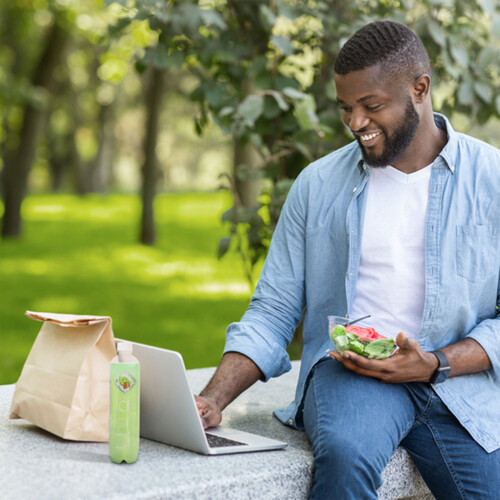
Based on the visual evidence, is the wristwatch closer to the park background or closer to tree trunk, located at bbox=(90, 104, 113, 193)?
the park background

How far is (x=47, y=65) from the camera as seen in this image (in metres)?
13.2

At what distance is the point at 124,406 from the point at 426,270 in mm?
972

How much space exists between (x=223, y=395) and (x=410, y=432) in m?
0.56

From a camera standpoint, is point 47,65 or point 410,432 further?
point 47,65

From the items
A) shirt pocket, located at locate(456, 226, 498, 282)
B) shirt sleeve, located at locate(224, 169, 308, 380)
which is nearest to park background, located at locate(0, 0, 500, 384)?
shirt sleeve, located at locate(224, 169, 308, 380)

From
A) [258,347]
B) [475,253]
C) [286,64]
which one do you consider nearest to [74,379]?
[258,347]

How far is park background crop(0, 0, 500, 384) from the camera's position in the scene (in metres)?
3.76

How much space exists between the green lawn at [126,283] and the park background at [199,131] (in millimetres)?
29

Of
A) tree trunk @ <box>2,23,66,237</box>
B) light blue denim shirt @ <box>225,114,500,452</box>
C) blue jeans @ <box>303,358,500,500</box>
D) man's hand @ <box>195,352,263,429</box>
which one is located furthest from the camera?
tree trunk @ <box>2,23,66,237</box>

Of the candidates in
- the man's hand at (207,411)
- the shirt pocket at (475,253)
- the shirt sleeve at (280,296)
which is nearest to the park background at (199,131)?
the shirt sleeve at (280,296)

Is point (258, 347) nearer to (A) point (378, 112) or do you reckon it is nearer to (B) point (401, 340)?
(B) point (401, 340)

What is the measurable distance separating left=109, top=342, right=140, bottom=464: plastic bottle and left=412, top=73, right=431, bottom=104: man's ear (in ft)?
3.79

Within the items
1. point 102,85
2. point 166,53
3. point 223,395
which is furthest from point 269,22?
point 102,85

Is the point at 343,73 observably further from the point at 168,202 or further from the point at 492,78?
the point at 168,202
